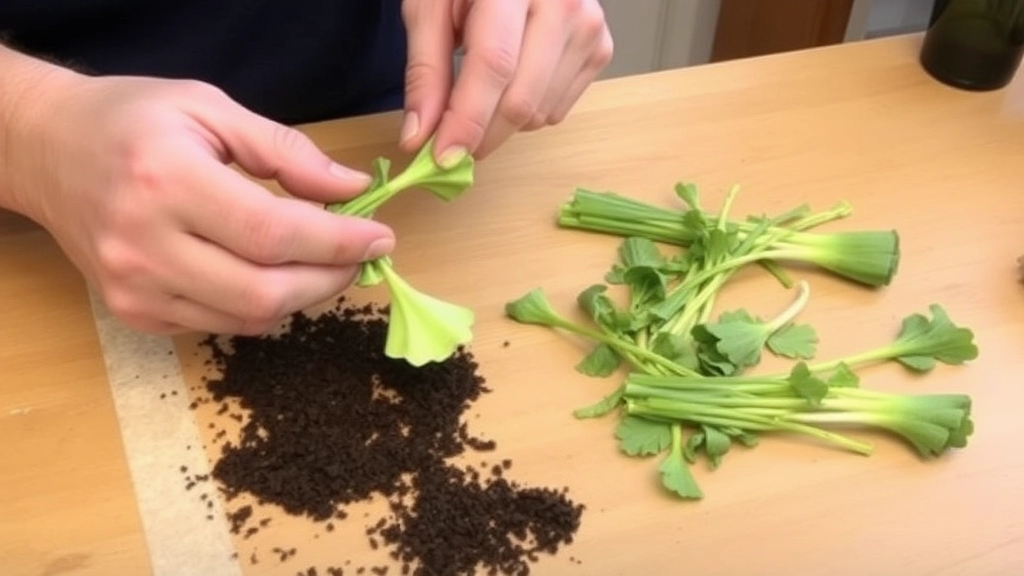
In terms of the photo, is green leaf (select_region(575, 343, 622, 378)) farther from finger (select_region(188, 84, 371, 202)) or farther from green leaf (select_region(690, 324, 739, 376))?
finger (select_region(188, 84, 371, 202))

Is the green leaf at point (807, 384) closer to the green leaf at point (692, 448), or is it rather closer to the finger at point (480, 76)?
the green leaf at point (692, 448)

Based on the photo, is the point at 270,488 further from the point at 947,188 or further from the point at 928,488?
the point at 947,188

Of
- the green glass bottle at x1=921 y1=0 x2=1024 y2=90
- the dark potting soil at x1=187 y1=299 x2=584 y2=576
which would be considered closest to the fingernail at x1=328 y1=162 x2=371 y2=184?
the dark potting soil at x1=187 y1=299 x2=584 y2=576

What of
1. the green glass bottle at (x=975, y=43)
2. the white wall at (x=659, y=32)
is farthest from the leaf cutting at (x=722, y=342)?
the white wall at (x=659, y=32)

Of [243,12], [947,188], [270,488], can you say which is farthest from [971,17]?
[270,488]

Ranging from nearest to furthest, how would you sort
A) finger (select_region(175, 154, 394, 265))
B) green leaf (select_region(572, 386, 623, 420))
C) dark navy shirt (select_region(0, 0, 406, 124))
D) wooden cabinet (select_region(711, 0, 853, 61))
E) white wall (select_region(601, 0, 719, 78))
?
1. finger (select_region(175, 154, 394, 265))
2. green leaf (select_region(572, 386, 623, 420))
3. dark navy shirt (select_region(0, 0, 406, 124))
4. wooden cabinet (select_region(711, 0, 853, 61))
5. white wall (select_region(601, 0, 719, 78))
